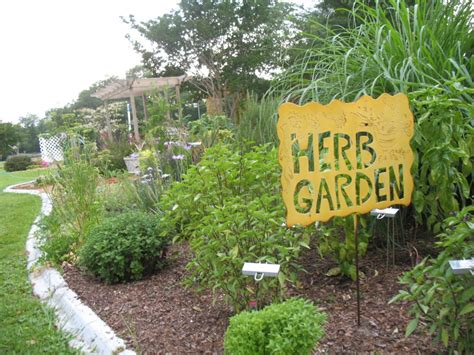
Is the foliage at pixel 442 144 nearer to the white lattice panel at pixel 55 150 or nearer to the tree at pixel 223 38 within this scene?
the white lattice panel at pixel 55 150

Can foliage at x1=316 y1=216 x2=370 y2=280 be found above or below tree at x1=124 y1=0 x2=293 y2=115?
below

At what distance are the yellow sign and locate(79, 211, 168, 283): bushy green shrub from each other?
1.75 meters

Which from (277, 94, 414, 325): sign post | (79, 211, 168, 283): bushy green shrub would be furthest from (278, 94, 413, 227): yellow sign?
(79, 211, 168, 283): bushy green shrub

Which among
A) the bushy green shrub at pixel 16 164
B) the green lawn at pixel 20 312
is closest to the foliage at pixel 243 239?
the green lawn at pixel 20 312

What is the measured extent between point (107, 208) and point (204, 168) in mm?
3052

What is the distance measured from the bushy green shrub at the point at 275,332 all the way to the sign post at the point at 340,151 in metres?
0.52

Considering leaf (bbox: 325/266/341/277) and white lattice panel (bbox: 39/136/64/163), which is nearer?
leaf (bbox: 325/266/341/277)

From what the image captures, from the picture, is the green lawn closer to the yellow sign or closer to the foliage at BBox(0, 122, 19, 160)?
the yellow sign

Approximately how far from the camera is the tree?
54.7 feet

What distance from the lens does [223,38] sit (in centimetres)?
1731

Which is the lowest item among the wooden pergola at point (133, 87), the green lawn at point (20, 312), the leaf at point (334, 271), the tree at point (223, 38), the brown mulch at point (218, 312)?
the green lawn at point (20, 312)

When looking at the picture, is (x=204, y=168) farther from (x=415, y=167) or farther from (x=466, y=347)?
(x=466, y=347)

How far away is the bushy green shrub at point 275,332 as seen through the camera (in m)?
1.63

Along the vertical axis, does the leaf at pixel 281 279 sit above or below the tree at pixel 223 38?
below
